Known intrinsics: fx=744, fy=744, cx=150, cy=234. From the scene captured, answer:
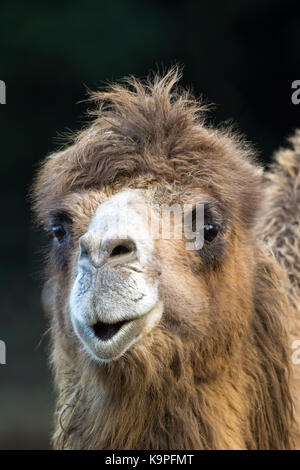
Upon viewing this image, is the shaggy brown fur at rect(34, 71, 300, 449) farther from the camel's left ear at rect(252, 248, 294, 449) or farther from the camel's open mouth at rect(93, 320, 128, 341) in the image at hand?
the camel's open mouth at rect(93, 320, 128, 341)

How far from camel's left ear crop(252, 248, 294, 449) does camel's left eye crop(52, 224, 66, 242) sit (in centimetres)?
100

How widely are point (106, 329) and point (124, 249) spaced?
0.34 meters

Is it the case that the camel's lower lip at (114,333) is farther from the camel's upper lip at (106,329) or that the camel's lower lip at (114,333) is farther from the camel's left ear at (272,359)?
the camel's left ear at (272,359)

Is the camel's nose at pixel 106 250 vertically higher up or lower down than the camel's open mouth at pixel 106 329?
higher up

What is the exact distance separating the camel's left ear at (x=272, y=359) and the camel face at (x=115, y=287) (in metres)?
0.78

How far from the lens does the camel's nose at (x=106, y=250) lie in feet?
9.65

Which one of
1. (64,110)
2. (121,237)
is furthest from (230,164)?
(64,110)

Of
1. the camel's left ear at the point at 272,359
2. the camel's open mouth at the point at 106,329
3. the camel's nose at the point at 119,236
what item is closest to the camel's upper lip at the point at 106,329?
the camel's open mouth at the point at 106,329

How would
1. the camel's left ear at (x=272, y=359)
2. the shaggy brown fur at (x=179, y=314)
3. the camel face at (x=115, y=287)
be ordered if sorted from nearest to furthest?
1. the camel face at (x=115, y=287)
2. the shaggy brown fur at (x=179, y=314)
3. the camel's left ear at (x=272, y=359)

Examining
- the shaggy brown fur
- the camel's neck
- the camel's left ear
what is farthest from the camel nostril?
the camel's left ear

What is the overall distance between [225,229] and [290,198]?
1.29 m

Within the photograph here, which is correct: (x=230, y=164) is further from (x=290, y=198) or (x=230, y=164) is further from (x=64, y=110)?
(x=64, y=110)

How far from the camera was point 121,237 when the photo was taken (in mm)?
2963

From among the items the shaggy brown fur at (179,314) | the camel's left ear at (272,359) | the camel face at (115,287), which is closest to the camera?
the camel face at (115,287)
